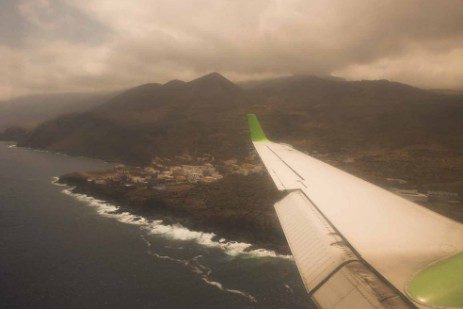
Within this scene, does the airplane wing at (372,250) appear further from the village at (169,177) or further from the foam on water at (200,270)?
the village at (169,177)

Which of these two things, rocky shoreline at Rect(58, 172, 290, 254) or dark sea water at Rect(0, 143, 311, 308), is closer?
dark sea water at Rect(0, 143, 311, 308)

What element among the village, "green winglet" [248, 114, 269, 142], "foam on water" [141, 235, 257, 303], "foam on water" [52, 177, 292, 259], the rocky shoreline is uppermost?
"green winglet" [248, 114, 269, 142]

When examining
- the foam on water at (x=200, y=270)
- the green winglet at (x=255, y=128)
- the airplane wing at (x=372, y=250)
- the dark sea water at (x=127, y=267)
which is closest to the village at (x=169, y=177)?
the dark sea water at (x=127, y=267)

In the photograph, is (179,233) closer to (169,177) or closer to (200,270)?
(200,270)

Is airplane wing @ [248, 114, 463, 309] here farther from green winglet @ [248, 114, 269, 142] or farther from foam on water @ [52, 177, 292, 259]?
foam on water @ [52, 177, 292, 259]

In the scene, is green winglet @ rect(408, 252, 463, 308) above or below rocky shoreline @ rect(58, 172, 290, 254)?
above

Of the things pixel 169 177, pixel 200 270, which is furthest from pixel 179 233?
pixel 169 177

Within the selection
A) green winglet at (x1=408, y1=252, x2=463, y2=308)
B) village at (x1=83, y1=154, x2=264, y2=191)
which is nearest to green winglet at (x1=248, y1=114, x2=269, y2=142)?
green winglet at (x1=408, y1=252, x2=463, y2=308)
